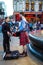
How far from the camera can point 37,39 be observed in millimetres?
897

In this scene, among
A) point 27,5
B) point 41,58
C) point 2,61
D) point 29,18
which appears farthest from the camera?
point 27,5

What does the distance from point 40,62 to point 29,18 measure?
17818mm

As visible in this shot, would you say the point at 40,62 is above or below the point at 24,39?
above

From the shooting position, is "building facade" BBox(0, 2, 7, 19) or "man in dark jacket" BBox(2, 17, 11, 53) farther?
"building facade" BBox(0, 2, 7, 19)

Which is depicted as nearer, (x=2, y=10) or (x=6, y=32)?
(x=6, y=32)

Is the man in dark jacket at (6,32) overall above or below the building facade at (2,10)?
above

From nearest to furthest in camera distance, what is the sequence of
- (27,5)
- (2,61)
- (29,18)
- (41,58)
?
(41,58) < (2,61) < (29,18) < (27,5)

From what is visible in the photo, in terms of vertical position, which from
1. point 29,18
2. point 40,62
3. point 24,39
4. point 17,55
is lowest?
point 29,18

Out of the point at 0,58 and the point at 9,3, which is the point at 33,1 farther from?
the point at 0,58

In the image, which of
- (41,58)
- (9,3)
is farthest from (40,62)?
(9,3)

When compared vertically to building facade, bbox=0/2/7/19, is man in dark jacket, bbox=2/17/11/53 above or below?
above

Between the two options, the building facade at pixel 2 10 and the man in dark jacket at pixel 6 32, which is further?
the building facade at pixel 2 10

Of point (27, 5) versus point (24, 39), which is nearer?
point (24, 39)

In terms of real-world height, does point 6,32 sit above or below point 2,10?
above
